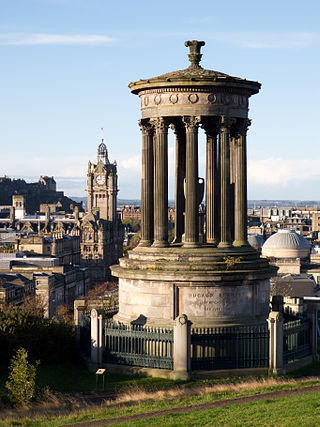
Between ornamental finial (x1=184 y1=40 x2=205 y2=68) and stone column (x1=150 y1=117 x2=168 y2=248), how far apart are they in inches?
144

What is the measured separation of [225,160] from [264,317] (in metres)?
7.09

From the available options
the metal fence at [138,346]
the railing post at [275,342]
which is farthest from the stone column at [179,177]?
the railing post at [275,342]

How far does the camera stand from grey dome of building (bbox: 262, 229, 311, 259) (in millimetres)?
151625

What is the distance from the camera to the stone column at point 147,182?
41.3 meters

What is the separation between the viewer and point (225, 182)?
39.8m

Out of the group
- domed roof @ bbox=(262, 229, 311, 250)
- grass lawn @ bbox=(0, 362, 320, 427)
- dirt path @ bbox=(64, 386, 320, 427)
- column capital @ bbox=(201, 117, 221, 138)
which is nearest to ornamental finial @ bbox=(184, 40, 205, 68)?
column capital @ bbox=(201, 117, 221, 138)

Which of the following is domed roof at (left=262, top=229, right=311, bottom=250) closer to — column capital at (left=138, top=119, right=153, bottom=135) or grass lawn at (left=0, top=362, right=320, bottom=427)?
→ column capital at (left=138, top=119, right=153, bottom=135)

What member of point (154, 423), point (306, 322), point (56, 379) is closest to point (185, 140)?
point (306, 322)

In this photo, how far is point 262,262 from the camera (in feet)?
130

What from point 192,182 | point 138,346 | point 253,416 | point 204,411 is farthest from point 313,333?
point 253,416

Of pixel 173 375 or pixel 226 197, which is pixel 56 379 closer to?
pixel 173 375

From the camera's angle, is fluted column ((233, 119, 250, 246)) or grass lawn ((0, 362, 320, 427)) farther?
fluted column ((233, 119, 250, 246))

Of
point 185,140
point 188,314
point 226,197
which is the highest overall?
point 185,140

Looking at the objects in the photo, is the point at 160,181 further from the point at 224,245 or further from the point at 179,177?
the point at 224,245
